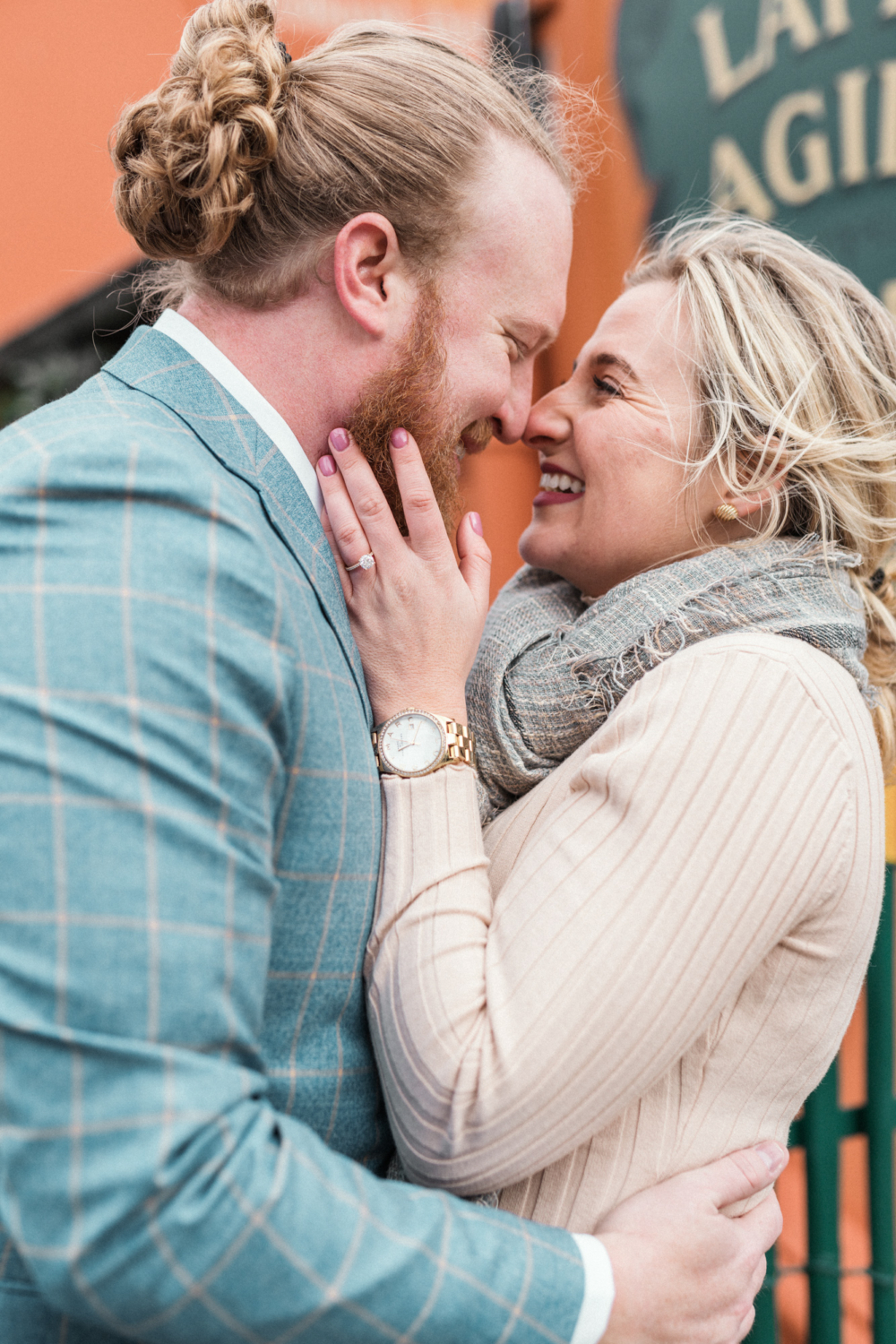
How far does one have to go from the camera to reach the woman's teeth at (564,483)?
176 cm

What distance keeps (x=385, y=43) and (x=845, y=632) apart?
1023 mm

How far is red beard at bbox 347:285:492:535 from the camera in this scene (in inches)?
52.7

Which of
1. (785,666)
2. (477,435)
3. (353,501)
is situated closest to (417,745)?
(353,501)

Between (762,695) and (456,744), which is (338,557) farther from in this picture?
(762,695)

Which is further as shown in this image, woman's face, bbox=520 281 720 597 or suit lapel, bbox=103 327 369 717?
woman's face, bbox=520 281 720 597

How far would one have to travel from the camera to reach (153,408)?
1.09 m

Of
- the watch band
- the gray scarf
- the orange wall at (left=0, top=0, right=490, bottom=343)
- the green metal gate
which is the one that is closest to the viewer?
the watch band

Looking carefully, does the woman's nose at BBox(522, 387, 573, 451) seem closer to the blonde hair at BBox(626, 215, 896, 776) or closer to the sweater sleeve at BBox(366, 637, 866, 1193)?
the blonde hair at BBox(626, 215, 896, 776)

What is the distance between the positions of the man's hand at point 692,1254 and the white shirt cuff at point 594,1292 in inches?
0.5

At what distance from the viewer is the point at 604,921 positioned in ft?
3.55

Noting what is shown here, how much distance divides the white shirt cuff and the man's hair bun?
1.21 m

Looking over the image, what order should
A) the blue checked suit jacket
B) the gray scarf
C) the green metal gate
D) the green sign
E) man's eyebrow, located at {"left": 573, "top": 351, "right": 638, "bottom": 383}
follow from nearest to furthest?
the blue checked suit jacket → the gray scarf → man's eyebrow, located at {"left": 573, "top": 351, "right": 638, "bottom": 383} → the green metal gate → the green sign

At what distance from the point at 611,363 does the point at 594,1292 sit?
4.37 ft

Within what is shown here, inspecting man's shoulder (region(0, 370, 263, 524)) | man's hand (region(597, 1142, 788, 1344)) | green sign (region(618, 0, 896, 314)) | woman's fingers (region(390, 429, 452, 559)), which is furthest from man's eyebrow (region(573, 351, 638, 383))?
green sign (region(618, 0, 896, 314))
